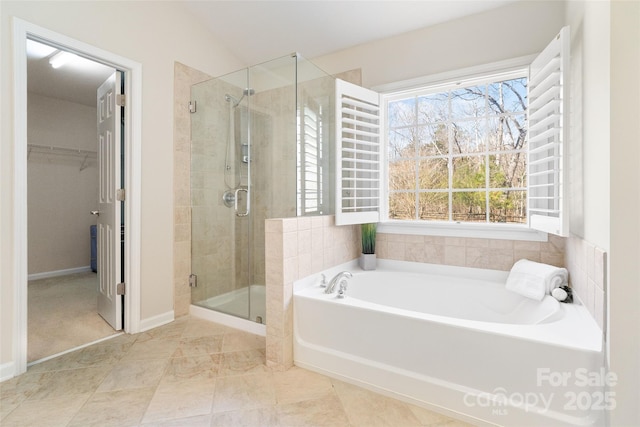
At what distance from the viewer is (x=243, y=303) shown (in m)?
2.73

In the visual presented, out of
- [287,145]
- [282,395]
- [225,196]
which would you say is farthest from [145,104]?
[282,395]

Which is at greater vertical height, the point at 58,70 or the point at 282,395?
the point at 58,70

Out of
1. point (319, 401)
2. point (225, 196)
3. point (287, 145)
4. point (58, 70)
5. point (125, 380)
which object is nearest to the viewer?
point (319, 401)

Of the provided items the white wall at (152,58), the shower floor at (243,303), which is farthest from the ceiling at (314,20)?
the shower floor at (243,303)

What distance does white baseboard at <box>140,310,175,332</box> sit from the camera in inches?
103

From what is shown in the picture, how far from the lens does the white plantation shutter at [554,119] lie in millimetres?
1678

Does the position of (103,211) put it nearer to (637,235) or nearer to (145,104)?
(145,104)

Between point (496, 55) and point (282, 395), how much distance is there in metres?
2.72

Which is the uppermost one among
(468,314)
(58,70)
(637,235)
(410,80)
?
(58,70)

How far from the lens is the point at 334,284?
2.09 metres

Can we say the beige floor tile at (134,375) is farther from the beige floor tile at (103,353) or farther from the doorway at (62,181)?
the doorway at (62,181)

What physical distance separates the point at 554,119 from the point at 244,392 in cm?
227

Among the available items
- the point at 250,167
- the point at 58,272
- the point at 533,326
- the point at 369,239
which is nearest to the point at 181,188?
the point at 250,167

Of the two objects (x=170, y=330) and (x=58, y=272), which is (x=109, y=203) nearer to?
(x=170, y=330)
